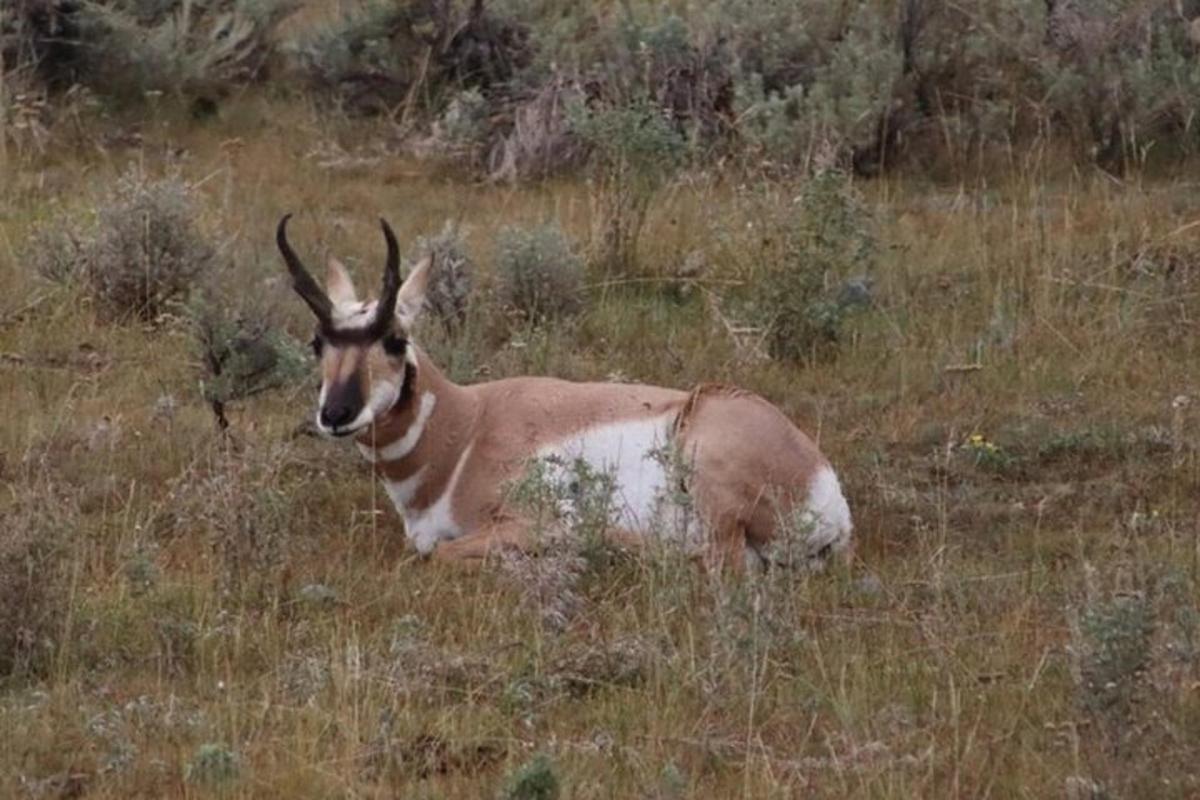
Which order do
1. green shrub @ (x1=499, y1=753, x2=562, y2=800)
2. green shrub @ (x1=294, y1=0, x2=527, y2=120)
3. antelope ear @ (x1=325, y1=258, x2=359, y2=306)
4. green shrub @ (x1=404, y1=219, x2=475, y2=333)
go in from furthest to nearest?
green shrub @ (x1=294, y1=0, x2=527, y2=120), green shrub @ (x1=404, y1=219, x2=475, y2=333), antelope ear @ (x1=325, y1=258, x2=359, y2=306), green shrub @ (x1=499, y1=753, x2=562, y2=800)

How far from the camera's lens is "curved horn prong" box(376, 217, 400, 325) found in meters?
8.60

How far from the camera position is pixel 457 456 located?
29.8 ft

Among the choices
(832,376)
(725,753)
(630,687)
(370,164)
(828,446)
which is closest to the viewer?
(725,753)

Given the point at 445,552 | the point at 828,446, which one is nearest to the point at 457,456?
the point at 445,552

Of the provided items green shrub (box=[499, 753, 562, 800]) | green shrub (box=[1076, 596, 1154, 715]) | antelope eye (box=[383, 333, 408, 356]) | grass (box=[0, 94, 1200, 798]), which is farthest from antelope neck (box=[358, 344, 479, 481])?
green shrub (box=[1076, 596, 1154, 715])

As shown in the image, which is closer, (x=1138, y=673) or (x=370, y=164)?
(x=1138, y=673)

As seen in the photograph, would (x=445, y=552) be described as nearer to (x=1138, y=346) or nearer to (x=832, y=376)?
(x=832, y=376)

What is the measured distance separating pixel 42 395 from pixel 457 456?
2.28m

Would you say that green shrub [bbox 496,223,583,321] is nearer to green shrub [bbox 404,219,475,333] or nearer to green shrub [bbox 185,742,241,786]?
green shrub [bbox 404,219,475,333]

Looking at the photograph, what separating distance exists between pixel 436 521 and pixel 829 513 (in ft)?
4.80

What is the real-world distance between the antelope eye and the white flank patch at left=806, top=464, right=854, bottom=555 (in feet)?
5.14

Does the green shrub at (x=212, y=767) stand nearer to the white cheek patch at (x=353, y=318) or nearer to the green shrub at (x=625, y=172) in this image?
the white cheek patch at (x=353, y=318)

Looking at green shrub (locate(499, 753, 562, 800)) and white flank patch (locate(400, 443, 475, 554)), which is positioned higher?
green shrub (locate(499, 753, 562, 800))

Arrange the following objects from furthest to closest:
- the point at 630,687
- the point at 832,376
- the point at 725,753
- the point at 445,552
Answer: the point at 832,376 < the point at 445,552 < the point at 630,687 < the point at 725,753
